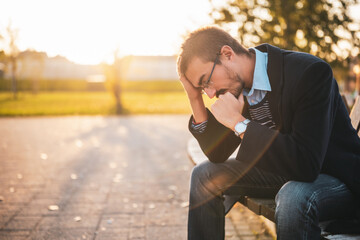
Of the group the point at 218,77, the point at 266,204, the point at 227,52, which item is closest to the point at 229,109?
the point at 218,77

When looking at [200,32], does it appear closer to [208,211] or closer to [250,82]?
[250,82]

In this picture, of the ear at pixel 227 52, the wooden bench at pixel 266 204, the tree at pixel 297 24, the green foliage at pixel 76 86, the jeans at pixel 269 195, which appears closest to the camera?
the jeans at pixel 269 195

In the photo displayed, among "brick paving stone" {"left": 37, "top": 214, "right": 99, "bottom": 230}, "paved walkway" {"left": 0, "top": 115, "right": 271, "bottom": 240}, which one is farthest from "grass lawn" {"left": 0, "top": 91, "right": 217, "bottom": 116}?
"brick paving stone" {"left": 37, "top": 214, "right": 99, "bottom": 230}

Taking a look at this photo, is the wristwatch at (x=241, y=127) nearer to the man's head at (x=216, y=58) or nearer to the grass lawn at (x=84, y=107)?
the man's head at (x=216, y=58)

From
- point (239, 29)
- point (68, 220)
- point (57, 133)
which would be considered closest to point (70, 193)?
point (68, 220)

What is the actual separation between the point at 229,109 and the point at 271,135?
303 mm

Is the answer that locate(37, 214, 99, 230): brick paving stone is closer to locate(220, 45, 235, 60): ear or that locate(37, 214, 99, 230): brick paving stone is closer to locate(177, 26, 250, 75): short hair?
locate(177, 26, 250, 75): short hair

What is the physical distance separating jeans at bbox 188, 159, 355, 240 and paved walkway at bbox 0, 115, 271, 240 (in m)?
1.13

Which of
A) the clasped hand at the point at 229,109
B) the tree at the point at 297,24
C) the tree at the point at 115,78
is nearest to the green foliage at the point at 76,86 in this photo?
the tree at the point at 115,78

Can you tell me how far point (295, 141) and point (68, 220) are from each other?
8.55 ft

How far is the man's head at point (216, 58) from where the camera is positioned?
2.07 m

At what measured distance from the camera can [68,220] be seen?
11.2 ft

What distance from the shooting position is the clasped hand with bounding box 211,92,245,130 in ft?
6.22

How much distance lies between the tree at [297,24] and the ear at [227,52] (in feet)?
13.5
